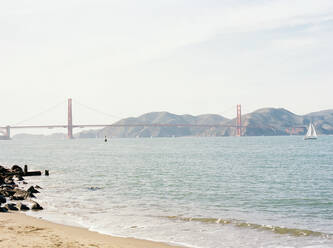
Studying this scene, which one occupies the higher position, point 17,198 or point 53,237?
point 53,237

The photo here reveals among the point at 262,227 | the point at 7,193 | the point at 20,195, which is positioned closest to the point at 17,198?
the point at 20,195

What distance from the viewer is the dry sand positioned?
→ 11328mm

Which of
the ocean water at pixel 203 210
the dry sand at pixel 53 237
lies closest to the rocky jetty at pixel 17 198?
the ocean water at pixel 203 210

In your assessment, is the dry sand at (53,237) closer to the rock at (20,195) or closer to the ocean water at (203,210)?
the ocean water at (203,210)

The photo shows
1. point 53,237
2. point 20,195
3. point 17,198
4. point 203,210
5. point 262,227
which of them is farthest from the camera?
point 20,195

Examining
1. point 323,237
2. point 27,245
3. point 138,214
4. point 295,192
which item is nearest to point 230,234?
point 323,237

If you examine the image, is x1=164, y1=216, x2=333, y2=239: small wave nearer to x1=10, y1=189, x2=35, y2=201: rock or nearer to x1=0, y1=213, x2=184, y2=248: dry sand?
x1=0, y1=213, x2=184, y2=248: dry sand

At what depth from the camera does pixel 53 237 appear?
12.3 meters

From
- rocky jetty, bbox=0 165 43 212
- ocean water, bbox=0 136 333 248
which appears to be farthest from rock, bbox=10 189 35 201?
ocean water, bbox=0 136 333 248

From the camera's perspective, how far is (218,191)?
25672 millimetres

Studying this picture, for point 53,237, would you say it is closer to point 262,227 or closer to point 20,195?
point 262,227

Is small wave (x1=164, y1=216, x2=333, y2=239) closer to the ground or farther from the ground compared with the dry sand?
closer to the ground

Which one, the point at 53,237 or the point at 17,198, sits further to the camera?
the point at 17,198

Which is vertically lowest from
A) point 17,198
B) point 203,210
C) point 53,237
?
point 203,210
